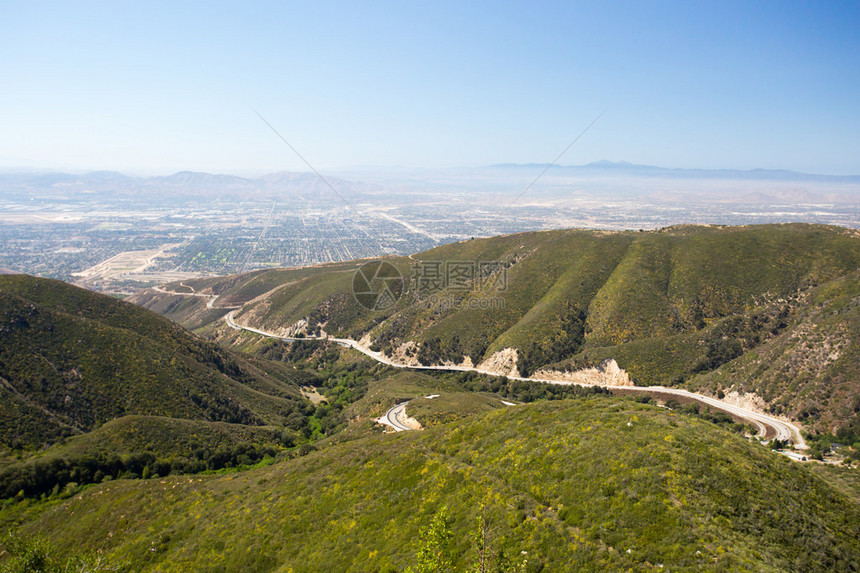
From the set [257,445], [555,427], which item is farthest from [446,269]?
[555,427]

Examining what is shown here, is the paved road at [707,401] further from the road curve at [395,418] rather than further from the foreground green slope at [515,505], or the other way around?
the foreground green slope at [515,505]

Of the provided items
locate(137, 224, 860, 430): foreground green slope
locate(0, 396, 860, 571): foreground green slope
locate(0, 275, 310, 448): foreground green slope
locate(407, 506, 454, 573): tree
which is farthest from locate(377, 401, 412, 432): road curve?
locate(407, 506, 454, 573): tree

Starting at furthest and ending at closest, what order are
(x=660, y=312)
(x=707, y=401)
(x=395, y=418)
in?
(x=660, y=312) < (x=707, y=401) < (x=395, y=418)

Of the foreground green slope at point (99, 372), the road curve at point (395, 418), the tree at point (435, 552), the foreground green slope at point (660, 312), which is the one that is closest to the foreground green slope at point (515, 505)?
the tree at point (435, 552)

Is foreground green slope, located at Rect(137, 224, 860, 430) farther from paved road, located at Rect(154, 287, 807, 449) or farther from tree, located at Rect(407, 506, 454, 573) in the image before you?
tree, located at Rect(407, 506, 454, 573)

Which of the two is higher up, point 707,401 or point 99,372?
point 99,372

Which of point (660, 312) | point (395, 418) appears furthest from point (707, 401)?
point (395, 418)

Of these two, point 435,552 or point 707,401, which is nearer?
point 435,552

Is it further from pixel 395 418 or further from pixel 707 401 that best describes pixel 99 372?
pixel 707 401
